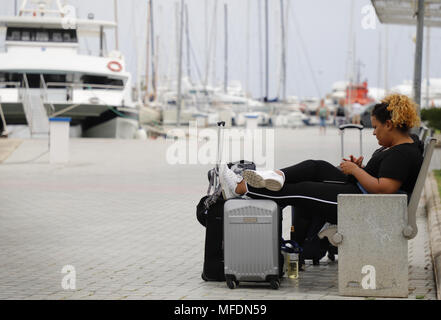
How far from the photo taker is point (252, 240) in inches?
250

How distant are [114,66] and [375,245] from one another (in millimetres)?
30976

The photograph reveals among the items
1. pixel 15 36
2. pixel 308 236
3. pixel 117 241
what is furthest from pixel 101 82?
pixel 308 236

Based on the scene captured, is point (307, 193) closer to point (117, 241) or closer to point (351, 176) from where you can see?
point (351, 176)

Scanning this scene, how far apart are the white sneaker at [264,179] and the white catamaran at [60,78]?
1071 inches

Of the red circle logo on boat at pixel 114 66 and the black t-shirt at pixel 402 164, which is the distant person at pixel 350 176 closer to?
the black t-shirt at pixel 402 164

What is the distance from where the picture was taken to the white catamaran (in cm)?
3397

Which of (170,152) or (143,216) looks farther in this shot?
(170,152)

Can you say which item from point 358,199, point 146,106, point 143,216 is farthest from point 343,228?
point 146,106

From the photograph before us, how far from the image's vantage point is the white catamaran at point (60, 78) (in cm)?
3397

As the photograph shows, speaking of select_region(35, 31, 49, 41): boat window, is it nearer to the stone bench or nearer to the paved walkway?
the paved walkway

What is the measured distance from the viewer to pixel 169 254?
27.2ft
